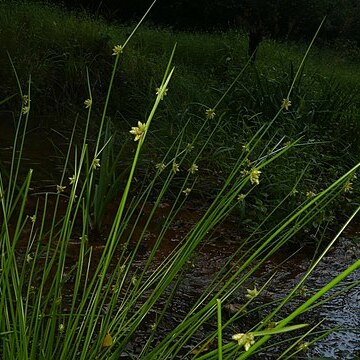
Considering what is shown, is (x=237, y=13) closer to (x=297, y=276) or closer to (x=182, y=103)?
(x=182, y=103)

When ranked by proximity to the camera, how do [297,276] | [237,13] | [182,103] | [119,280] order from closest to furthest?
[119,280], [297,276], [182,103], [237,13]

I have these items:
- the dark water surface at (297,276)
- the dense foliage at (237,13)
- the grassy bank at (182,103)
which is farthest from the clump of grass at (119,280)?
the dense foliage at (237,13)

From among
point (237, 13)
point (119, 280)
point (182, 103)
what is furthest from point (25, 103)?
point (237, 13)

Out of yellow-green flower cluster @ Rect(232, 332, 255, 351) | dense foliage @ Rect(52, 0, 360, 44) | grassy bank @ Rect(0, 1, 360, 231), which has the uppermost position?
yellow-green flower cluster @ Rect(232, 332, 255, 351)

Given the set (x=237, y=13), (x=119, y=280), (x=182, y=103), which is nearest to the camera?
(x=119, y=280)

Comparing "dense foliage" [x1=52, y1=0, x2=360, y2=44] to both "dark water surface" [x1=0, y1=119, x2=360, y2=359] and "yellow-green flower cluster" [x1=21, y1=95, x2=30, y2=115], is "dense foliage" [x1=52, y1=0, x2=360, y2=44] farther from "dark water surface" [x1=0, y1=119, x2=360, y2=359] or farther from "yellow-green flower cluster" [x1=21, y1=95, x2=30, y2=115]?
"yellow-green flower cluster" [x1=21, y1=95, x2=30, y2=115]

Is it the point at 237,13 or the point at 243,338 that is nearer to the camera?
the point at 243,338

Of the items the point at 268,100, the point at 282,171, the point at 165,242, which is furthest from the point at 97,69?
the point at 165,242

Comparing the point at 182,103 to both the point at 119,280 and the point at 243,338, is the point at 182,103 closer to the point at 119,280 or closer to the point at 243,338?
the point at 119,280

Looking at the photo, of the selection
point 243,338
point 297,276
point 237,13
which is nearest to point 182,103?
point 297,276

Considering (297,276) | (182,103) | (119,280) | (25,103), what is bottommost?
(182,103)

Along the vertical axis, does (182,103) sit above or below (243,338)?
below

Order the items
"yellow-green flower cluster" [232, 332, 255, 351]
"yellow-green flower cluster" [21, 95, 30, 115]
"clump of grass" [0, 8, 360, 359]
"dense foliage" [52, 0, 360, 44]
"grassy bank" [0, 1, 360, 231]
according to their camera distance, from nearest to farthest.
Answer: "yellow-green flower cluster" [232, 332, 255, 351] < "clump of grass" [0, 8, 360, 359] < "yellow-green flower cluster" [21, 95, 30, 115] < "grassy bank" [0, 1, 360, 231] < "dense foliage" [52, 0, 360, 44]

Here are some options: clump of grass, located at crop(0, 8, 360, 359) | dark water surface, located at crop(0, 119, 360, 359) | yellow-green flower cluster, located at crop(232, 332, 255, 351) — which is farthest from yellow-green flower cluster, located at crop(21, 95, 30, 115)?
yellow-green flower cluster, located at crop(232, 332, 255, 351)
